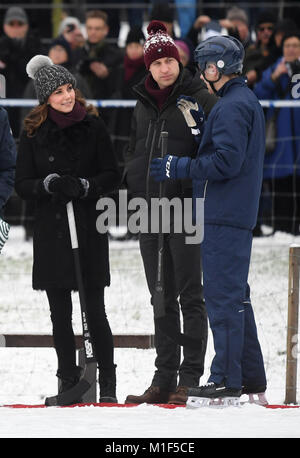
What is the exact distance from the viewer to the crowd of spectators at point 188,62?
11328mm

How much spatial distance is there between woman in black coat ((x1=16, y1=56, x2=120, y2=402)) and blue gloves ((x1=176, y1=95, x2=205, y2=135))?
493 mm

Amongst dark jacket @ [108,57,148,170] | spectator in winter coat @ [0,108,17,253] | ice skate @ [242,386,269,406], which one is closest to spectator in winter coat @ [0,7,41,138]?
dark jacket @ [108,57,148,170]

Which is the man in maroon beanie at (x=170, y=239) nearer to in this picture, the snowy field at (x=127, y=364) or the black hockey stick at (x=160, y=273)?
the black hockey stick at (x=160, y=273)

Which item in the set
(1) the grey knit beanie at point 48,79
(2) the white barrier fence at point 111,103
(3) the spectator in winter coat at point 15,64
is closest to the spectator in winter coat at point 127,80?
(2) the white barrier fence at point 111,103

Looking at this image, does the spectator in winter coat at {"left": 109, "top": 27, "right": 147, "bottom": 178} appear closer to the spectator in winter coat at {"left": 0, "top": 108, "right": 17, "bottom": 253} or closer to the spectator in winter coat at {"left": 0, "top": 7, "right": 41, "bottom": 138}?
the spectator in winter coat at {"left": 0, "top": 7, "right": 41, "bottom": 138}

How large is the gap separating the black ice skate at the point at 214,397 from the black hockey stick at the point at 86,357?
2.16ft

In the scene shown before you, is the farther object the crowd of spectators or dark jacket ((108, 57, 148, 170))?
dark jacket ((108, 57, 148, 170))

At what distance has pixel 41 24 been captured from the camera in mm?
15469

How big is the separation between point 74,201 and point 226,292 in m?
1.03

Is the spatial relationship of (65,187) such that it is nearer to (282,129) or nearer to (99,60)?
(282,129)

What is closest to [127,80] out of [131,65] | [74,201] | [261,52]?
[131,65]

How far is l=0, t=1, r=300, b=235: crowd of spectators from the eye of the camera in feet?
37.2

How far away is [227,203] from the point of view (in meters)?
6.07
